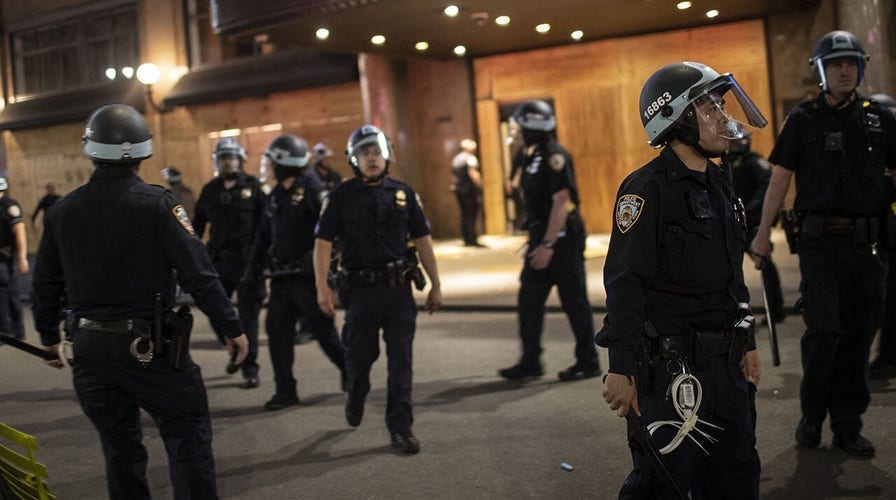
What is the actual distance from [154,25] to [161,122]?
2363 millimetres

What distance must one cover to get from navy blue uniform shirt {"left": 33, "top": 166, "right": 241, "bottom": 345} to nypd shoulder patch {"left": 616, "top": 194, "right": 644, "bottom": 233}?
191cm

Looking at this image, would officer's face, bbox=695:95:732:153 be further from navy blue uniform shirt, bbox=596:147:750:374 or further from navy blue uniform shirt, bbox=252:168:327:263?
navy blue uniform shirt, bbox=252:168:327:263

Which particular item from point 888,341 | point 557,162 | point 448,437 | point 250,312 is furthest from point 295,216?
point 888,341

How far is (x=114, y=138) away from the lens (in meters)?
4.57

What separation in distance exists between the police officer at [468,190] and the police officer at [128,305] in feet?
50.5

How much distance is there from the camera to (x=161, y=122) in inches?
998

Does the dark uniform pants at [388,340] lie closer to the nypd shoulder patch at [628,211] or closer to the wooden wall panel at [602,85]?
the nypd shoulder patch at [628,211]

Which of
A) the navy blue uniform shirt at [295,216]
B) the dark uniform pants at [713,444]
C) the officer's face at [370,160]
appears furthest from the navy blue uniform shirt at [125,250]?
the navy blue uniform shirt at [295,216]

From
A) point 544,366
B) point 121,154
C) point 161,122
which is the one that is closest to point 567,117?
point 161,122

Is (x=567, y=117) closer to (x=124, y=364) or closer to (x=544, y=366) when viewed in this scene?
(x=544, y=366)

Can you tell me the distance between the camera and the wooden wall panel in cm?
1942

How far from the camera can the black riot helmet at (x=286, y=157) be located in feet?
27.0

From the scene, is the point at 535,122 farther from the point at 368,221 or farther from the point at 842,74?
the point at 842,74

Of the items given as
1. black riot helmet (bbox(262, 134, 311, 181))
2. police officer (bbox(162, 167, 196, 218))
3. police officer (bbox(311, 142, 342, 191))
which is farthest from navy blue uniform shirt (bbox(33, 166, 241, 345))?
police officer (bbox(162, 167, 196, 218))
